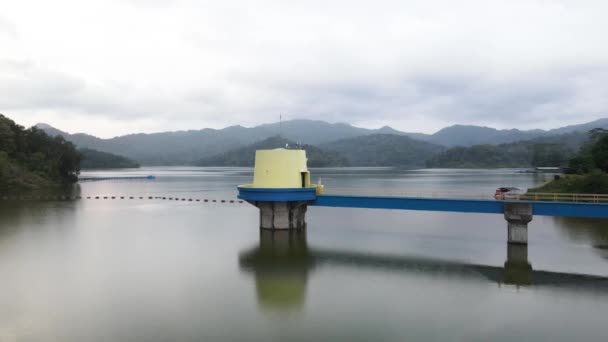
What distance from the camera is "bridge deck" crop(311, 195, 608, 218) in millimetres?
23266

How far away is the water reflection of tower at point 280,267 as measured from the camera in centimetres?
1731

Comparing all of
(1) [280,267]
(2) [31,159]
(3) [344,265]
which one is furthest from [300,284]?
(2) [31,159]

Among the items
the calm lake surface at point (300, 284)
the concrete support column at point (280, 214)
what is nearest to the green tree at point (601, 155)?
the calm lake surface at point (300, 284)

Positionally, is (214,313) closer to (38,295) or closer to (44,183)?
(38,295)

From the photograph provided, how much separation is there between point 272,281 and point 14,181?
6743 cm

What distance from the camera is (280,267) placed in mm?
22453

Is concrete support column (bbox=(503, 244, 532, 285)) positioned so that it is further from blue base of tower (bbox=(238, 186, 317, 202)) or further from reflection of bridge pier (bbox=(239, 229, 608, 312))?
blue base of tower (bbox=(238, 186, 317, 202))

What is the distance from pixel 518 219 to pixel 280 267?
14.3 metres

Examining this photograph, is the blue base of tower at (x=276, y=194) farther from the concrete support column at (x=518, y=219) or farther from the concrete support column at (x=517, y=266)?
the concrete support column at (x=517, y=266)

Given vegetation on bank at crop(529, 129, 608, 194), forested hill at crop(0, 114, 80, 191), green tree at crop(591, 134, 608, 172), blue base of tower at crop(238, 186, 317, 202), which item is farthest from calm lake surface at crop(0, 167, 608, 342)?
forested hill at crop(0, 114, 80, 191)

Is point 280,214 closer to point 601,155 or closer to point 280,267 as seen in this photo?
point 280,267

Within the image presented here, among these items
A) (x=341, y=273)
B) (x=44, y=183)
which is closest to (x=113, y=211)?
(x=341, y=273)

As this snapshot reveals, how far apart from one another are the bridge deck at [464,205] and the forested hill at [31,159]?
59.8 m

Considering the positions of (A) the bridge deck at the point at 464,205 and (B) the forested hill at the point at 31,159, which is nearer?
(A) the bridge deck at the point at 464,205
